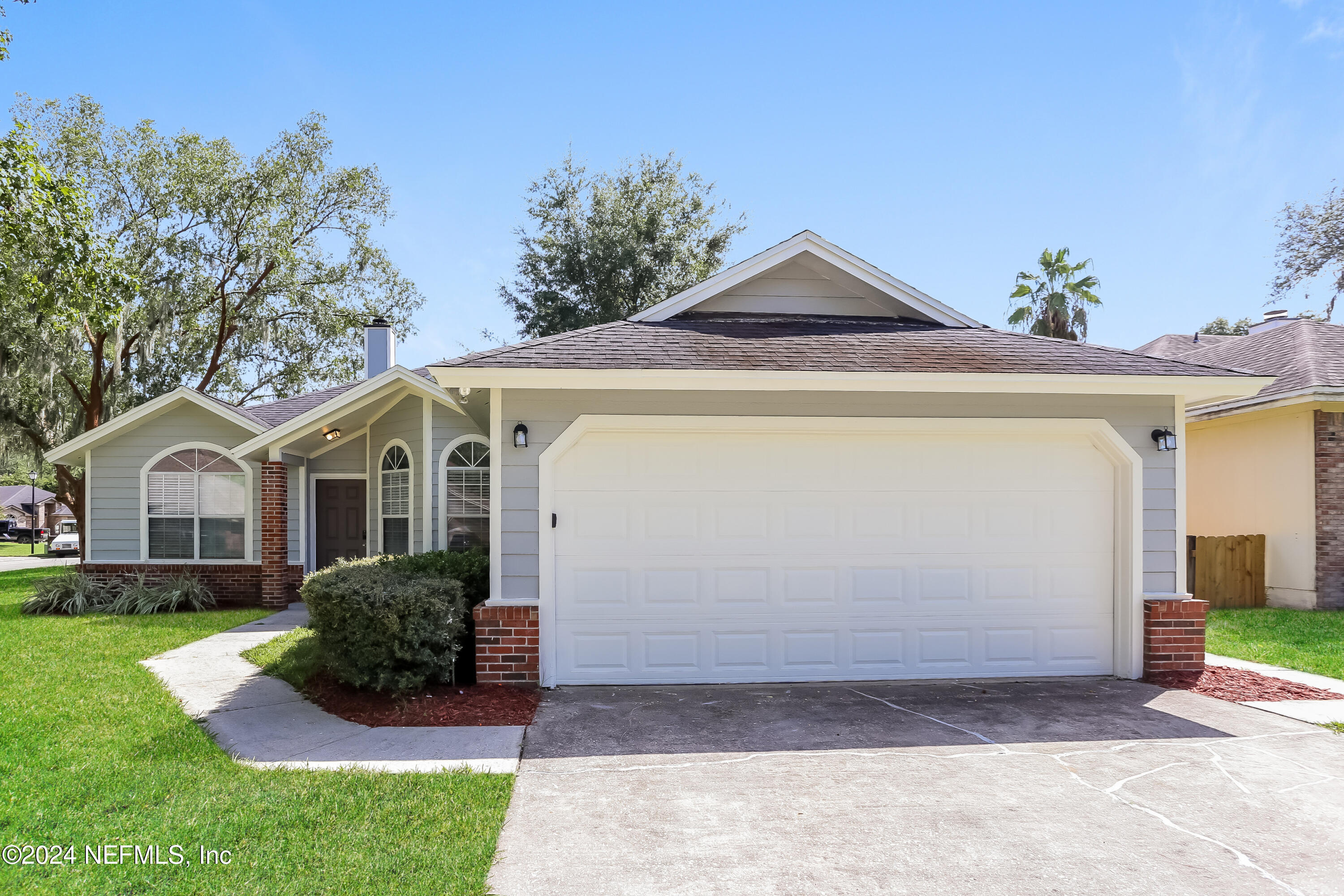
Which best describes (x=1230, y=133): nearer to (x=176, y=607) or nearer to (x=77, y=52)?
(x=176, y=607)

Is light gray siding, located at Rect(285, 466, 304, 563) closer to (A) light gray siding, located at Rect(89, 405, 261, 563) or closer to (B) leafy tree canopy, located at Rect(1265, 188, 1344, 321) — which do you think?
(A) light gray siding, located at Rect(89, 405, 261, 563)

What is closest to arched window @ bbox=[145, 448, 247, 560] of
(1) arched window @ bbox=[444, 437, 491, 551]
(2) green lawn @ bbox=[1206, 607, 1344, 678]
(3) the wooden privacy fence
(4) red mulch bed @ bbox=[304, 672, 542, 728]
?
(1) arched window @ bbox=[444, 437, 491, 551]

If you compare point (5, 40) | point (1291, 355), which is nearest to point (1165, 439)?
point (1291, 355)

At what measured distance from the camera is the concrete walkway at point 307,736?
4949mm

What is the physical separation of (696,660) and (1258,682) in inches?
201

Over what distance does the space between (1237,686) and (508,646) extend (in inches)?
254

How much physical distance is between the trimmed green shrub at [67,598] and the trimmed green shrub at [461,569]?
7.82 meters

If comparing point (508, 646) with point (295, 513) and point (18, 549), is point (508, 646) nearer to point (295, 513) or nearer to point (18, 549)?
point (295, 513)

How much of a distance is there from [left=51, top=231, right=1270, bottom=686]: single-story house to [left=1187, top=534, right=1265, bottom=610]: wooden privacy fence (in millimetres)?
6398

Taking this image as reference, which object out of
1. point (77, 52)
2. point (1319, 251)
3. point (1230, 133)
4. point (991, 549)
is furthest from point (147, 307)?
point (1319, 251)

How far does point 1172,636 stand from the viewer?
7129 mm

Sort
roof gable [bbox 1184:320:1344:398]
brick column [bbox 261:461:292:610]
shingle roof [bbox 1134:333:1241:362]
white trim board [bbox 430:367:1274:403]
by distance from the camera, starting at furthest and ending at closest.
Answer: shingle roof [bbox 1134:333:1241:362] < brick column [bbox 261:461:292:610] < roof gable [bbox 1184:320:1344:398] < white trim board [bbox 430:367:1274:403]

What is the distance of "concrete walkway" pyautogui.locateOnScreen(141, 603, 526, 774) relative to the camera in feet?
16.2

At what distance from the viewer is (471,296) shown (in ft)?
88.4
